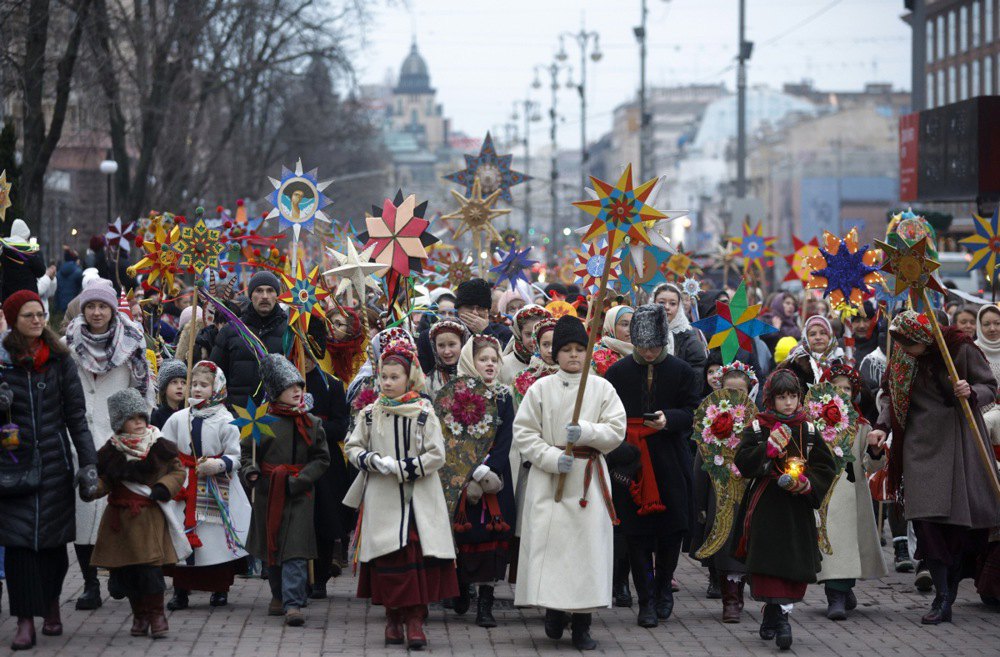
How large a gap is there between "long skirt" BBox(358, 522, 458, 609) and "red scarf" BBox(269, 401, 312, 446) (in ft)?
3.03

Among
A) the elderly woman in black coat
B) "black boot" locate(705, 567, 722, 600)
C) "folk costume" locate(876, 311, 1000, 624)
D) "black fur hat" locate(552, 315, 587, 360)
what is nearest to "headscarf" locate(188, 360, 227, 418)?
the elderly woman in black coat

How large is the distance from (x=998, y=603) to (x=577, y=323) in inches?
129

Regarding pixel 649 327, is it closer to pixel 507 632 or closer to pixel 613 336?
pixel 613 336

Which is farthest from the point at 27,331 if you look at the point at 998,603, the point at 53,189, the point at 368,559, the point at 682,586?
the point at 53,189

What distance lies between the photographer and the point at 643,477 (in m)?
9.34

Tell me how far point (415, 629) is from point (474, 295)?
3.22m

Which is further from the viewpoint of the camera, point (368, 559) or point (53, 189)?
point (53, 189)

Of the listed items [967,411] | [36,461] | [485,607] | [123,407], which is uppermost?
[123,407]

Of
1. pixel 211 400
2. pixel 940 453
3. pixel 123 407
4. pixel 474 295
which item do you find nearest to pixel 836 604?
pixel 940 453

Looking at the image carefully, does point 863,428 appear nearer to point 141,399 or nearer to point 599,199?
point 599,199

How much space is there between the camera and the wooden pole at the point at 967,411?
30.3 feet

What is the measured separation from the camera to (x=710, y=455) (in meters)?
9.53

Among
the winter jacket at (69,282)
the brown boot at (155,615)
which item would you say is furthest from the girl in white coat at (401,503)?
the winter jacket at (69,282)

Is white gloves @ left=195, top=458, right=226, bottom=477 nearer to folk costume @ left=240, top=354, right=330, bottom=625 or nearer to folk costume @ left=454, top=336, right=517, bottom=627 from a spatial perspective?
folk costume @ left=240, top=354, right=330, bottom=625
